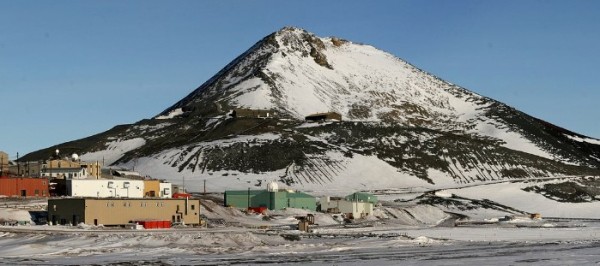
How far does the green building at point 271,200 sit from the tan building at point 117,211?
33.8 metres

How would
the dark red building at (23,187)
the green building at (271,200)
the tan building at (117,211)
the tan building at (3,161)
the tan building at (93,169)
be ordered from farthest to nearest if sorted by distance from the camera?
the tan building at (3,161) < the green building at (271,200) < the tan building at (93,169) < the dark red building at (23,187) < the tan building at (117,211)

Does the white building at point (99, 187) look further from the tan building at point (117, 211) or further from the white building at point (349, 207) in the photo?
the white building at point (349, 207)

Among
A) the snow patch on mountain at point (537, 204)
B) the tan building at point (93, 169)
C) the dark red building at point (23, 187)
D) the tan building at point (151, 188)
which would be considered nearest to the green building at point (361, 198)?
the tan building at point (151, 188)

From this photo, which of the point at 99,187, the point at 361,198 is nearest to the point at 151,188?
the point at 99,187

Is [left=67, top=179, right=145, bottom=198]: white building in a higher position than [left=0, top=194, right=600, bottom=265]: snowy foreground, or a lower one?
higher

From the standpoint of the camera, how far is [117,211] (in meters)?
106

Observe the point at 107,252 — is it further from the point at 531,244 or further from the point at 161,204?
the point at 531,244

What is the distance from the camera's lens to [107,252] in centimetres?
7581

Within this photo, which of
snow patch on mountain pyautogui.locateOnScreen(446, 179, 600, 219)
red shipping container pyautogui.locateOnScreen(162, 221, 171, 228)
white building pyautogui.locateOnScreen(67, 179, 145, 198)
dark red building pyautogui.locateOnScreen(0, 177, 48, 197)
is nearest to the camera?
red shipping container pyautogui.locateOnScreen(162, 221, 171, 228)

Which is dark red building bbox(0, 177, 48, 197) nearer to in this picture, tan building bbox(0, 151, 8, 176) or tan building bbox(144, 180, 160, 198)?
tan building bbox(144, 180, 160, 198)

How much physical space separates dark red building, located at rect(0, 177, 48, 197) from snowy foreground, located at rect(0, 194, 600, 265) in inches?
533

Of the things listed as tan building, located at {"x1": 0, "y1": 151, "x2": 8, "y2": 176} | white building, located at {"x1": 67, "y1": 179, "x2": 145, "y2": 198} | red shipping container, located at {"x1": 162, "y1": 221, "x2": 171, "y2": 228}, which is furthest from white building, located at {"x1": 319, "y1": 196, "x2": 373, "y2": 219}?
tan building, located at {"x1": 0, "y1": 151, "x2": 8, "y2": 176}

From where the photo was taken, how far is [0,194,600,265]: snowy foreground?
70.1 m

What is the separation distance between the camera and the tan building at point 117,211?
104 m
